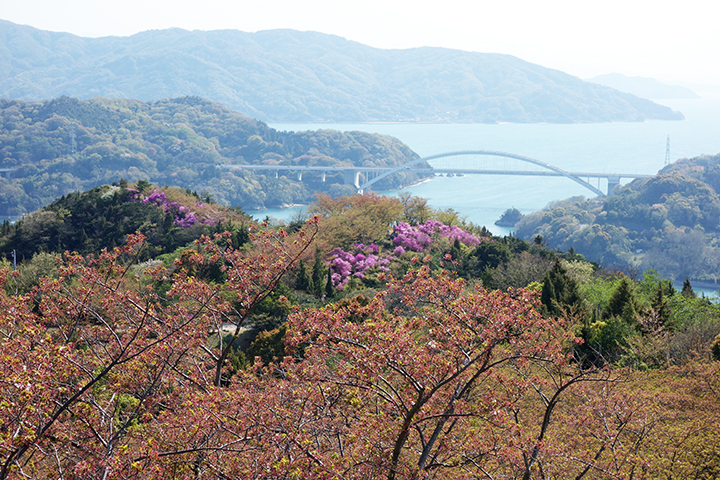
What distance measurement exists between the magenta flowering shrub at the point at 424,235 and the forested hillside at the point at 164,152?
67.0 meters

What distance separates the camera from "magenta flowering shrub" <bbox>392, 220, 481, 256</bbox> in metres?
28.4

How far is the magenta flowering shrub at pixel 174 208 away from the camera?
31.0 m

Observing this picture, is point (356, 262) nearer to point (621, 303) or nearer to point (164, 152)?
point (621, 303)

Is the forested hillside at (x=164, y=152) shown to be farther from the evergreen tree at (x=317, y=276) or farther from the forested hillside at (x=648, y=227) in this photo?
the evergreen tree at (x=317, y=276)

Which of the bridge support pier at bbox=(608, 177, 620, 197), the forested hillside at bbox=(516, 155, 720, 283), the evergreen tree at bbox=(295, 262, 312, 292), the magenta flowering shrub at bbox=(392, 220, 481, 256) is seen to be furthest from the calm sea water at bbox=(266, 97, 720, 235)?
the evergreen tree at bbox=(295, 262, 312, 292)

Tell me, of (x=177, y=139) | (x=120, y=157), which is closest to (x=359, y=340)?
(x=120, y=157)

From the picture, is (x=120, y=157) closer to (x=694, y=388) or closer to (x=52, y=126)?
(x=52, y=126)

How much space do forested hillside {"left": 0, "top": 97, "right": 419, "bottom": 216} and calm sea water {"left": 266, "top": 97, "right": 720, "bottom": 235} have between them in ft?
36.0

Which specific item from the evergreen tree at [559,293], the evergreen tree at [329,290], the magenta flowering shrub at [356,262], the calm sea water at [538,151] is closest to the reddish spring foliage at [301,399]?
the evergreen tree at [559,293]

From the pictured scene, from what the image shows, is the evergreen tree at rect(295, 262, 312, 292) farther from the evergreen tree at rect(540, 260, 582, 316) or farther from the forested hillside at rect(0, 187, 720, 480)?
the forested hillside at rect(0, 187, 720, 480)

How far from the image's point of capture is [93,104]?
118 m

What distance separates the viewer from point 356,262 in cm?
2598

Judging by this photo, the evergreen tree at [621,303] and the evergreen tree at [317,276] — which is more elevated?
the evergreen tree at [621,303]

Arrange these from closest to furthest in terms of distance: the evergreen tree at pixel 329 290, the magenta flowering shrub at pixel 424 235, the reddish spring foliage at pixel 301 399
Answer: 1. the reddish spring foliage at pixel 301 399
2. the evergreen tree at pixel 329 290
3. the magenta flowering shrub at pixel 424 235
